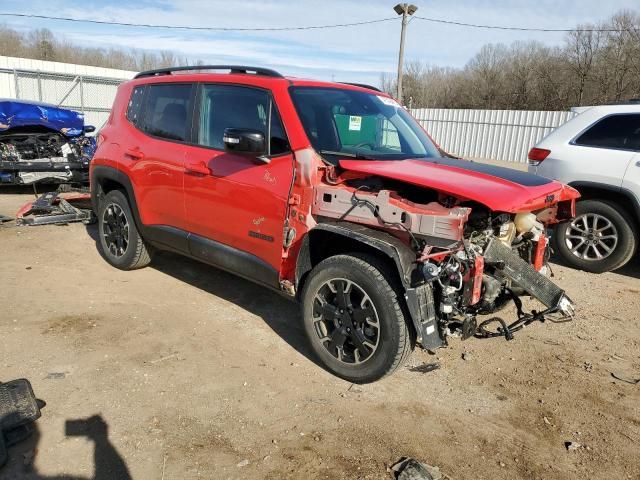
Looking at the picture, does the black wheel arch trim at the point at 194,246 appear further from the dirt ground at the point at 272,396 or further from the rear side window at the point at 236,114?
the rear side window at the point at 236,114

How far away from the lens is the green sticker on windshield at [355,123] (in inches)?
163

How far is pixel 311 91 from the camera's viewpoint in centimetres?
413

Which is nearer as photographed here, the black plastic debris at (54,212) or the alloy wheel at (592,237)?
the alloy wheel at (592,237)

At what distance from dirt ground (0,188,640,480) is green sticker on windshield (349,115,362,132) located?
1.72m

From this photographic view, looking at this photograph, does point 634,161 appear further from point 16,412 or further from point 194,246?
point 16,412

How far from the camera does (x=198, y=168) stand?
437 centimetres

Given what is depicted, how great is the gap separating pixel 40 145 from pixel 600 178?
359 inches

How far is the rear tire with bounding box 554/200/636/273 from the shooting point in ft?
19.7

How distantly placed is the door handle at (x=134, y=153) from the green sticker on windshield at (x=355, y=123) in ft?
6.83

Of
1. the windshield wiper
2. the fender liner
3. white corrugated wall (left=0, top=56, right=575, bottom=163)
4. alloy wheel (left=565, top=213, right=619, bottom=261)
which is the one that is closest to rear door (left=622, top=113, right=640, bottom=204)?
alloy wheel (left=565, top=213, right=619, bottom=261)

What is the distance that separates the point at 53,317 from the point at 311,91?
287cm

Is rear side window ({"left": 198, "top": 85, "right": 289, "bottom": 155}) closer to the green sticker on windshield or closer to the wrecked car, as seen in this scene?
the green sticker on windshield

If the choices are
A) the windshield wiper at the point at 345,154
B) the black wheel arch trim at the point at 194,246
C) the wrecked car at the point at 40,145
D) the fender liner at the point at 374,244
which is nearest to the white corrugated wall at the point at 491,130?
the wrecked car at the point at 40,145

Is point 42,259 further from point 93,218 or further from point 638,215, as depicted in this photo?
point 638,215
